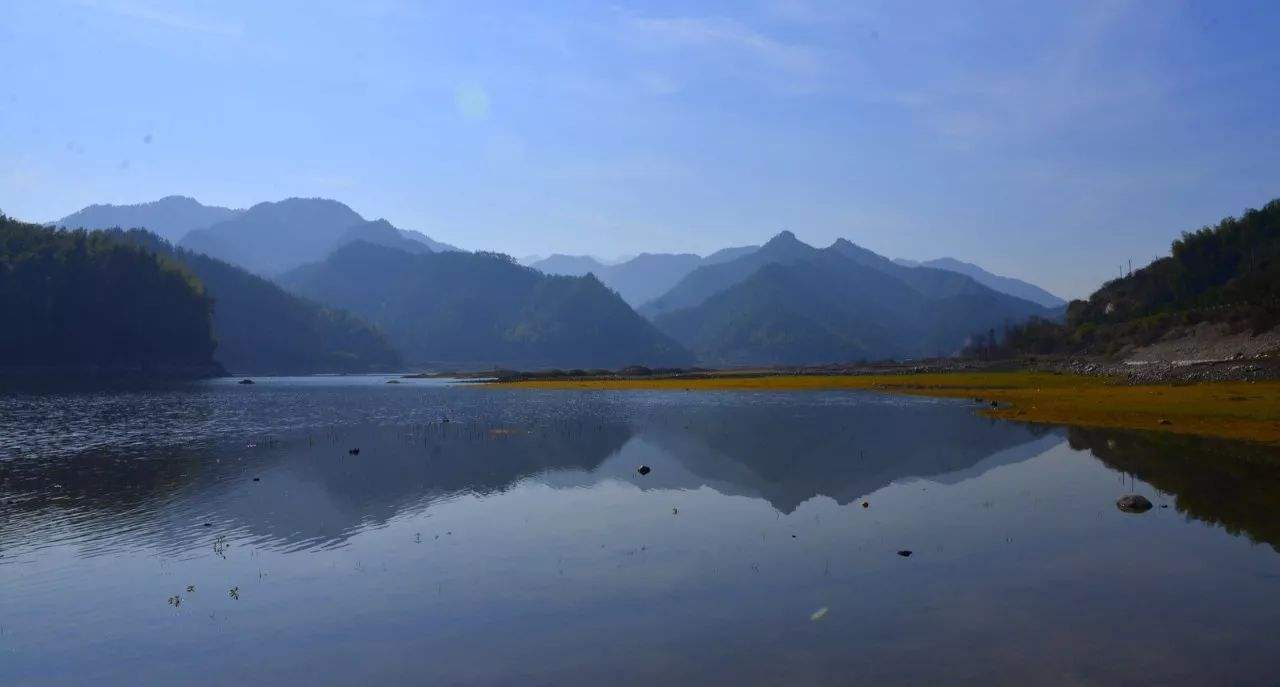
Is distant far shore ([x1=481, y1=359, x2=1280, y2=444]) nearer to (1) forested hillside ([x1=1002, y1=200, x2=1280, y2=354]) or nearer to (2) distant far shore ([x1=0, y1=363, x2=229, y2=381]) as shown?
(1) forested hillside ([x1=1002, y1=200, x2=1280, y2=354])

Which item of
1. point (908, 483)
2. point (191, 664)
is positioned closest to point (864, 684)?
point (191, 664)

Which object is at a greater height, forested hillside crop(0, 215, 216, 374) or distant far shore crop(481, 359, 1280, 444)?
forested hillside crop(0, 215, 216, 374)

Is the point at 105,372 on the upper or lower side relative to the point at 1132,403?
upper

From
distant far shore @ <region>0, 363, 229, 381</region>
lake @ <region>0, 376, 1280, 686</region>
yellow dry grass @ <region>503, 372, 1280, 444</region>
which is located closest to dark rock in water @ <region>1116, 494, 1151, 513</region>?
lake @ <region>0, 376, 1280, 686</region>

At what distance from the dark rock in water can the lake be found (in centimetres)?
62

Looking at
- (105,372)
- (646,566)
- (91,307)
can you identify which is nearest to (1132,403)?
(646,566)

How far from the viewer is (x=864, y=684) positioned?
12.4 metres

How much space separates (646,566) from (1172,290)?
18250 centimetres

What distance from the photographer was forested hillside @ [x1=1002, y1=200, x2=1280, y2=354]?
126312mm

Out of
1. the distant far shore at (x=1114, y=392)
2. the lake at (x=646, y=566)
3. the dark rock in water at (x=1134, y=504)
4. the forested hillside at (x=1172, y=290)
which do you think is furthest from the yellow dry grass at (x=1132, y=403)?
the forested hillside at (x=1172, y=290)

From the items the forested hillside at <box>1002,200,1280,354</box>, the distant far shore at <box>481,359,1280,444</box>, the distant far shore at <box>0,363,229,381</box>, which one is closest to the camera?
the distant far shore at <box>481,359,1280,444</box>

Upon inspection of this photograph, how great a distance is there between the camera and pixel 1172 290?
165 m

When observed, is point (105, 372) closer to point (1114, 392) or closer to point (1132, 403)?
point (1114, 392)

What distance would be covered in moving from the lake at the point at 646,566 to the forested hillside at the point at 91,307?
146426 millimetres
